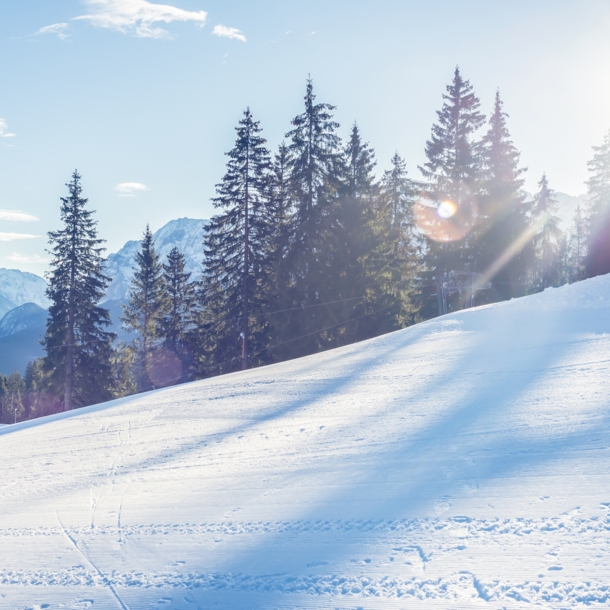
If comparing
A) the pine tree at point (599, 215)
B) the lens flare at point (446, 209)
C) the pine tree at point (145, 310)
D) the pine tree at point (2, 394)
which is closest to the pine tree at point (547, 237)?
the pine tree at point (599, 215)

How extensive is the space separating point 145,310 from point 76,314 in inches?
214

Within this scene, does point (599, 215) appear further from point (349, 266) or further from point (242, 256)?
point (242, 256)

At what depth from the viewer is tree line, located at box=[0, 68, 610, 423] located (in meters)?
26.0

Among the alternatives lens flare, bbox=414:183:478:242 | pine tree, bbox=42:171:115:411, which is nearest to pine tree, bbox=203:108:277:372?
pine tree, bbox=42:171:115:411

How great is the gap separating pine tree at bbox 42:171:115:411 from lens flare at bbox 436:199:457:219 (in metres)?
18.1

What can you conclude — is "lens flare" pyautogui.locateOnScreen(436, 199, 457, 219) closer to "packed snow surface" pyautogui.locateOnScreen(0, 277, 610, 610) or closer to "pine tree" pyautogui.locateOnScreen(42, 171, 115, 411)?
"pine tree" pyautogui.locateOnScreen(42, 171, 115, 411)

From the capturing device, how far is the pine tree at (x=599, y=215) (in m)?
30.8

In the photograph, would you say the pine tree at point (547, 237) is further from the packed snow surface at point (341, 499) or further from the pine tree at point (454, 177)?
the packed snow surface at point (341, 499)

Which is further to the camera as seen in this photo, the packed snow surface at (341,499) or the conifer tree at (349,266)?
the conifer tree at (349,266)

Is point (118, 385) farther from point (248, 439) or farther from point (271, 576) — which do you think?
point (271, 576)

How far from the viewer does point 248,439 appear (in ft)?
24.4

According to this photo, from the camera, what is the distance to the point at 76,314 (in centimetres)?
2736

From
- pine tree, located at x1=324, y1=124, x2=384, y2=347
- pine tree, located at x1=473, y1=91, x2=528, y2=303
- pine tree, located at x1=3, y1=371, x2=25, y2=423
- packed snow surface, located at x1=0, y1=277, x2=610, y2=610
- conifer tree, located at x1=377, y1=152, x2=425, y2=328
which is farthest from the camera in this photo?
pine tree, located at x1=3, y1=371, x2=25, y2=423

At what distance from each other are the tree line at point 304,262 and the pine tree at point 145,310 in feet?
0.27
